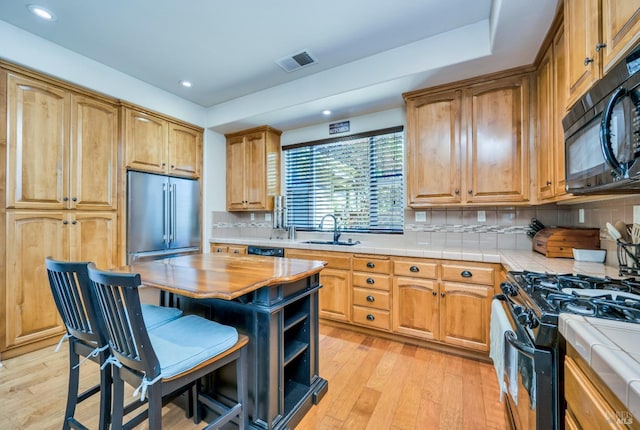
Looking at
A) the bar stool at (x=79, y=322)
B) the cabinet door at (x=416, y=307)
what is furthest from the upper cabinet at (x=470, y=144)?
the bar stool at (x=79, y=322)

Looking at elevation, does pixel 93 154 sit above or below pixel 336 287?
above

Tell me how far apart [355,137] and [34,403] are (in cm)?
359

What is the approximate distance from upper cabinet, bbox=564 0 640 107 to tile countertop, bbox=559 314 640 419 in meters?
0.95

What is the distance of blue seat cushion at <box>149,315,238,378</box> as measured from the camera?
42.3 inches

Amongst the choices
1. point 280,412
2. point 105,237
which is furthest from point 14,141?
point 280,412

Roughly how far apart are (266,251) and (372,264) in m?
1.36

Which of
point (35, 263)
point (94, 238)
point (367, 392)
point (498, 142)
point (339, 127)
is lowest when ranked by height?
point (367, 392)

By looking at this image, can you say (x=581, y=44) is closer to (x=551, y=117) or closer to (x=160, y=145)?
(x=551, y=117)

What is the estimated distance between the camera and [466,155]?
2.53m

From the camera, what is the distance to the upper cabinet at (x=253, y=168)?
386 cm

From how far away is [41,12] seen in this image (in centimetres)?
211

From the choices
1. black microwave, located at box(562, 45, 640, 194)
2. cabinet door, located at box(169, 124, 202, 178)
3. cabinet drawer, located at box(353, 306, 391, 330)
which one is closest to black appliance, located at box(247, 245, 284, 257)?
cabinet drawer, located at box(353, 306, 391, 330)

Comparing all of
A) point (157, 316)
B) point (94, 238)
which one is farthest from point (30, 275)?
point (157, 316)

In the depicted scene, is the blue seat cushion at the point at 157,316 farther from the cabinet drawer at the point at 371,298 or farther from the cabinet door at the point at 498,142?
the cabinet door at the point at 498,142
